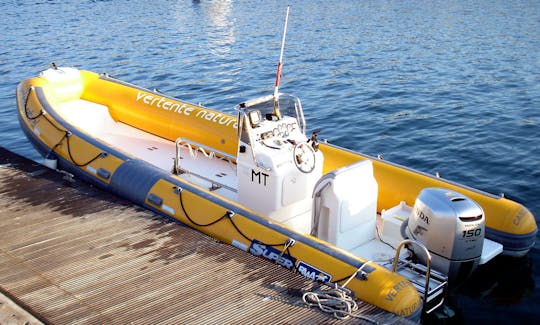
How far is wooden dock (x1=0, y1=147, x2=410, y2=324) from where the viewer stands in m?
5.61

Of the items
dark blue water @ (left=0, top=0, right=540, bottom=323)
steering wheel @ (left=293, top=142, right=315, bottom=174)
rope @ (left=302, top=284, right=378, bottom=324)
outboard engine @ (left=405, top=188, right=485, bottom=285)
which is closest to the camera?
rope @ (left=302, top=284, right=378, bottom=324)

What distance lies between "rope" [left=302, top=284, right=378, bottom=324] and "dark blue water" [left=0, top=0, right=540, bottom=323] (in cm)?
182

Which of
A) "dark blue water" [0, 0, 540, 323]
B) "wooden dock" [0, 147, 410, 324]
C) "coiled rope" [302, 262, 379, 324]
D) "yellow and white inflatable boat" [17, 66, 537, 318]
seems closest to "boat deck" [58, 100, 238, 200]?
"yellow and white inflatable boat" [17, 66, 537, 318]

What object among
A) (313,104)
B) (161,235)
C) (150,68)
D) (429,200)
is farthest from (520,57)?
(161,235)

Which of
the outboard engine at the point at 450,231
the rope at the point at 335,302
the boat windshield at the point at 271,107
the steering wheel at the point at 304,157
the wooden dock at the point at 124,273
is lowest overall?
the wooden dock at the point at 124,273

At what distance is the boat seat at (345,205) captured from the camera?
22.2 ft

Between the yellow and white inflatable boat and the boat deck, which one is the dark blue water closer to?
the yellow and white inflatable boat

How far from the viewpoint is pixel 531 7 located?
25500 millimetres

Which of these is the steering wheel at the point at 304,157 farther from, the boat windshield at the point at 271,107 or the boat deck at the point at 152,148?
the boat deck at the point at 152,148

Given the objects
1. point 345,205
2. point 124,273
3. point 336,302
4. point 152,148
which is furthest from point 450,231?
point 152,148

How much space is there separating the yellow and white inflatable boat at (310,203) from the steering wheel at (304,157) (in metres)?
0.01

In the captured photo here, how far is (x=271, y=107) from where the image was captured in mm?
8039

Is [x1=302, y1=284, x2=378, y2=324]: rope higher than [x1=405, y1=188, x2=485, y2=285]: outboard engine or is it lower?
lower

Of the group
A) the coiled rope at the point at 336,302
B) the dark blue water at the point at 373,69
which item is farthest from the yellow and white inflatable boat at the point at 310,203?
the dark blue water at the point at 373,69
